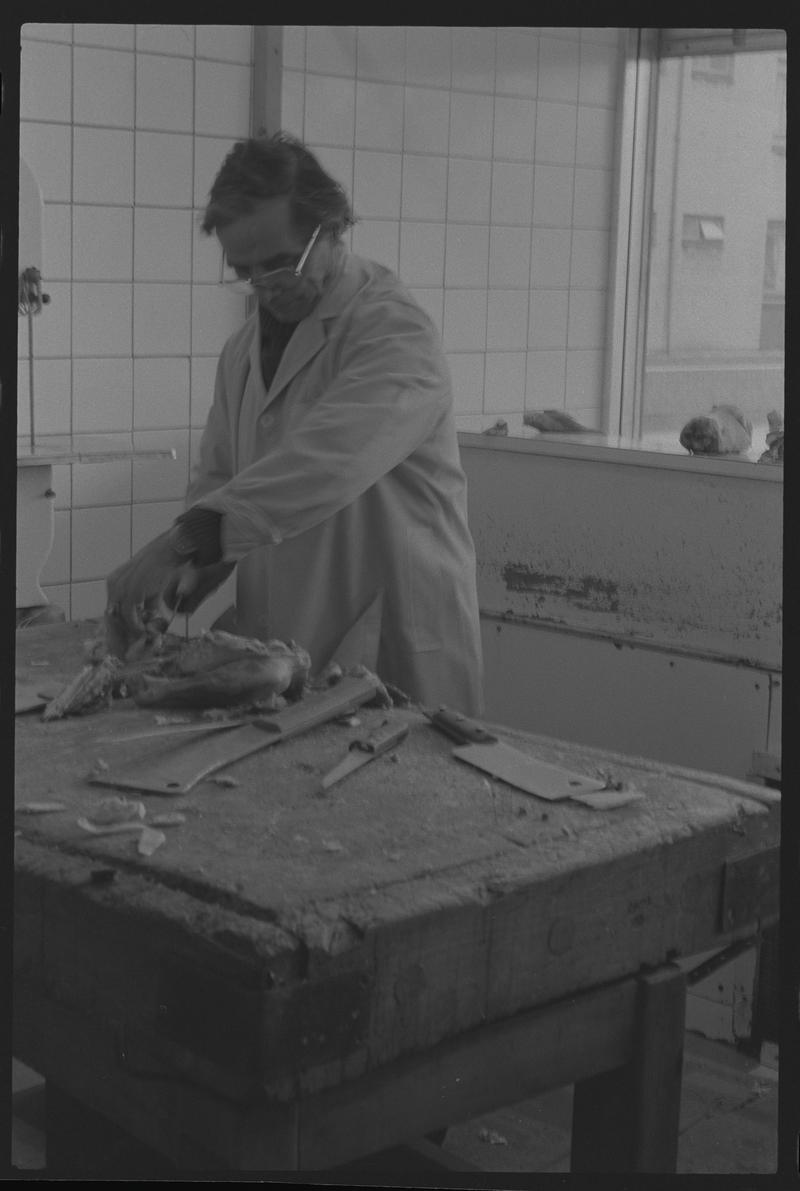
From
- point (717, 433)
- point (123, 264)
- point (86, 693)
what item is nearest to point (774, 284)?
point (86, 693)

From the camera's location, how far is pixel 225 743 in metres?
1.75

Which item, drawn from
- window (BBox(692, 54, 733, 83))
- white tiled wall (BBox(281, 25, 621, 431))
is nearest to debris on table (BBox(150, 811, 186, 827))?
white tiled wall (BBox(281, 25, 621, 431))

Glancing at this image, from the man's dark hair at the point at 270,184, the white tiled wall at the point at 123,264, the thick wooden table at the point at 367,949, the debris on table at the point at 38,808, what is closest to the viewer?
the thick wooden table at the point at 367,949

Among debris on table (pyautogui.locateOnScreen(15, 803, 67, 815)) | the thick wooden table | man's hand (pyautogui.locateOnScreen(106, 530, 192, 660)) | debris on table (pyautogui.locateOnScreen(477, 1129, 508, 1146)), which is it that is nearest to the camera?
the thick wooden table

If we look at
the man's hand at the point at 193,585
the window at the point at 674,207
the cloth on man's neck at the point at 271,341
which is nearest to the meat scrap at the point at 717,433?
the window at the point at 674,207

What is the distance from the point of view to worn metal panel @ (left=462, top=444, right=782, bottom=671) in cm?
277

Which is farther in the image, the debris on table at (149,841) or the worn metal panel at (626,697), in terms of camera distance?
the worn metal panel at (626,697)

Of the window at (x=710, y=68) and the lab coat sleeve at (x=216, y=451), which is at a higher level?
the window at (x=710, y=68)

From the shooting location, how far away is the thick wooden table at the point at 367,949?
1259 mm

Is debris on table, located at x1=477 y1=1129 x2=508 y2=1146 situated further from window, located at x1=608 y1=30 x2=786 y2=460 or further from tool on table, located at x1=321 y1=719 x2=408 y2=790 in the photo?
window, located at x1=608 y1=30 x2=786 y2=460

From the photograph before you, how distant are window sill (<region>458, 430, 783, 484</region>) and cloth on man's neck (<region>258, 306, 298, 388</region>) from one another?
0.88m

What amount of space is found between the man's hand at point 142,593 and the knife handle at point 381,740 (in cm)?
39

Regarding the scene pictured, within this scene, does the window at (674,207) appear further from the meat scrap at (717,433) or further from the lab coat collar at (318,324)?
the lab coat collar at (318,324)

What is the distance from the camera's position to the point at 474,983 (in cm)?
137
